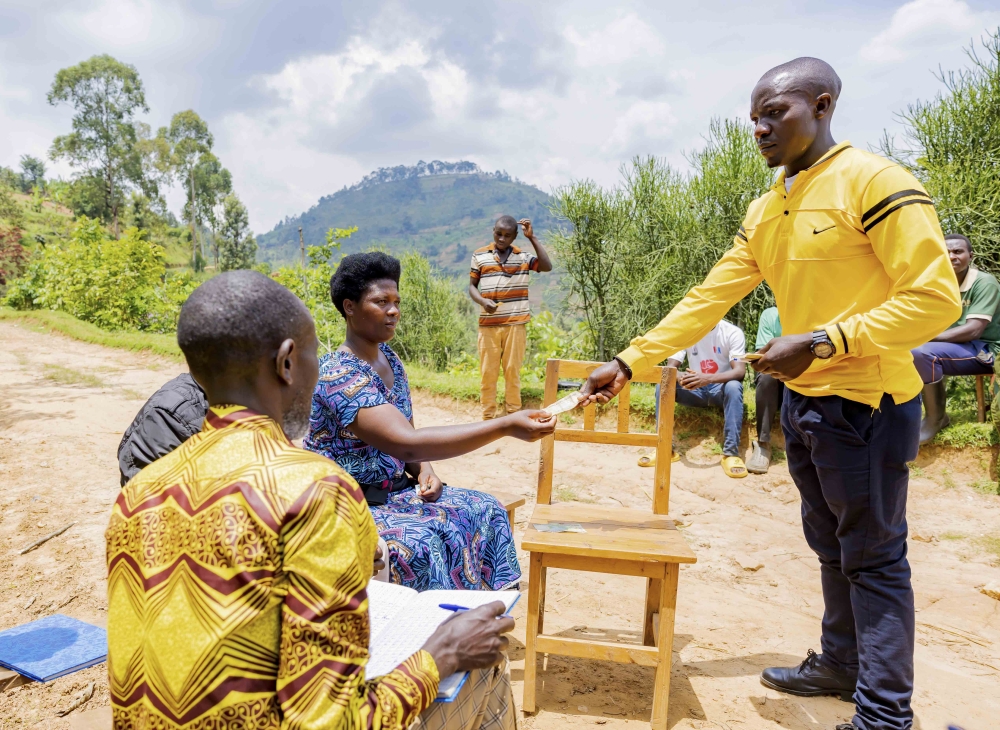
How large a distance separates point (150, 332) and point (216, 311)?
53.4ft

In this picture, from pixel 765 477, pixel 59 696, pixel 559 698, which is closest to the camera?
pixel 59 696

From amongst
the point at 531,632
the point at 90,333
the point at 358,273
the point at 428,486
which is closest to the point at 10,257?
the point at 90,333

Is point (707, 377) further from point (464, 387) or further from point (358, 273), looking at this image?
point (358, 273)

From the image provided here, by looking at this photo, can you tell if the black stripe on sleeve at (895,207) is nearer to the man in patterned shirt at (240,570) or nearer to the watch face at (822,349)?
the watch face at (822,349)

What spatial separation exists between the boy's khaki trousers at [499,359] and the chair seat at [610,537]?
447cm

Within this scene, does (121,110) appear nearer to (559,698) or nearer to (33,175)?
(33,175)

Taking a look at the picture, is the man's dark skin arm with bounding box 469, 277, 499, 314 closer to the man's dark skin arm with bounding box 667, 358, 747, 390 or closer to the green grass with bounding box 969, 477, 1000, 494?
the man's dark skin arm with bounding box 667, 358, 747, 390

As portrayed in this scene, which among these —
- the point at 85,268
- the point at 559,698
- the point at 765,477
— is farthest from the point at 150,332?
the point at 559,698

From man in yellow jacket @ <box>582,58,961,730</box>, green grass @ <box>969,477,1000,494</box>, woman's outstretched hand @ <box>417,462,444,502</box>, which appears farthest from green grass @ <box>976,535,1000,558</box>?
woman's outstretched hand @ <box>417,462,444,502</box>

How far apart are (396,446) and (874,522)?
1729 mm

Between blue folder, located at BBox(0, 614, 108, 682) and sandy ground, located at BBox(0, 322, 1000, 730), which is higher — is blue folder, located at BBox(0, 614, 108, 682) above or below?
below

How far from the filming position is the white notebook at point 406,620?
1522 millimetres

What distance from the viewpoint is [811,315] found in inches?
97.9

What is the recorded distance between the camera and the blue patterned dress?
8.28 ft
